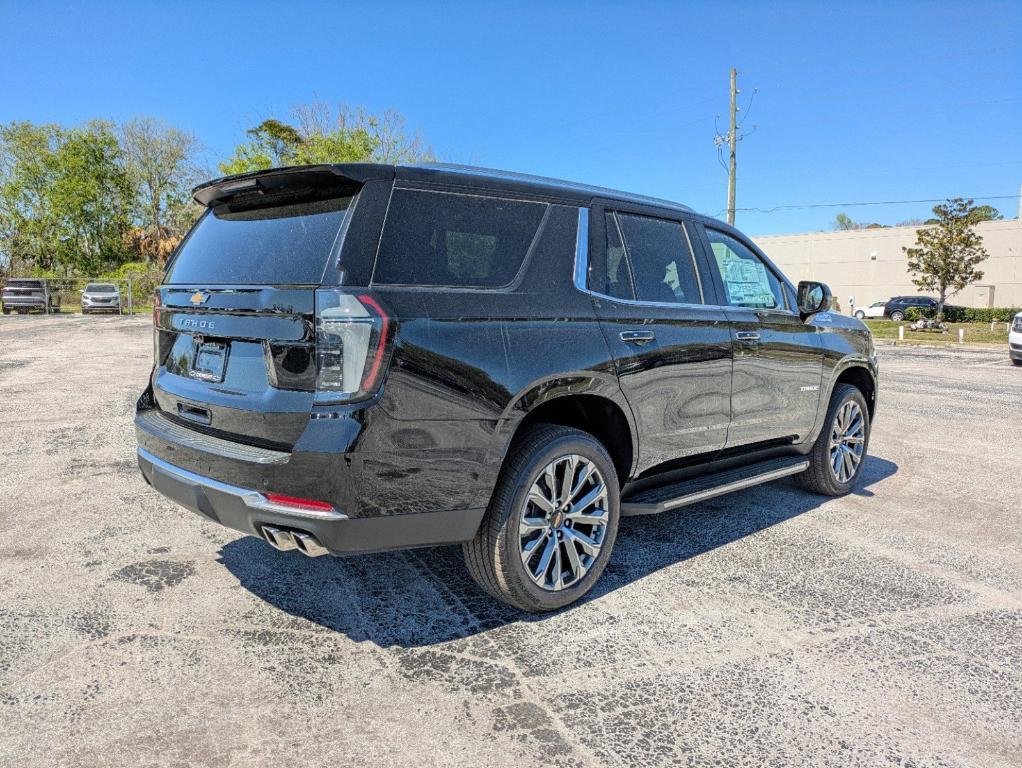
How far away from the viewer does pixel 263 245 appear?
125 inches

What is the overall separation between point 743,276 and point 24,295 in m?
37.9

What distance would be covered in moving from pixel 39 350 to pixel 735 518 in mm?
16048

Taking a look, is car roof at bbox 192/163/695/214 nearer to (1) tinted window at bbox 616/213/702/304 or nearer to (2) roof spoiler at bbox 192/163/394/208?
(2) roof spoiler at bbox 192/163/394/208

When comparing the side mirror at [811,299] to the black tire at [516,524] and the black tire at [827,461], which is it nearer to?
the black tire at [827,461]

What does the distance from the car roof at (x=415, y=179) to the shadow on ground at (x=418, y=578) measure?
1.89m

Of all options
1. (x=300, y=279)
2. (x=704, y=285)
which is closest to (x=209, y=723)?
(x=300, y=279)

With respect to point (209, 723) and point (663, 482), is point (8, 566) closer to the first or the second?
point (209, 723)

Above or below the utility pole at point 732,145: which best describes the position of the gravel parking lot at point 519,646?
below

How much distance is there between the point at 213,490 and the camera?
296 centimetres

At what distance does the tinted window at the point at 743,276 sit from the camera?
4.55 metres

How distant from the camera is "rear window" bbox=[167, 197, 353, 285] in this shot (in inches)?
115

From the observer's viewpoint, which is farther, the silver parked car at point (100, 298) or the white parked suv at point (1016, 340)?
the silver parked car at point (100, 298)

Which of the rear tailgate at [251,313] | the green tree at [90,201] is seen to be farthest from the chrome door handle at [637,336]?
the green tree at [90,201]

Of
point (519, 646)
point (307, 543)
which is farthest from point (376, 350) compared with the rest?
point (519, 646)
